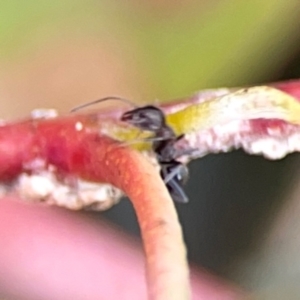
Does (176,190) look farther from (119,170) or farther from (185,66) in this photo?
(185,66)

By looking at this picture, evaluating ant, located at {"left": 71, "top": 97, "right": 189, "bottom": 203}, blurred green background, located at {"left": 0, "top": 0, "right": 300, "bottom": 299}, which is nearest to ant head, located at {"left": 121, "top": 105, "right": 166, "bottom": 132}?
ant, located at {"left": 71, "top": 97, "right": 189, "bottom": 203}

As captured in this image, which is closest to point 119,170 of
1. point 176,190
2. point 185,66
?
point 176,190

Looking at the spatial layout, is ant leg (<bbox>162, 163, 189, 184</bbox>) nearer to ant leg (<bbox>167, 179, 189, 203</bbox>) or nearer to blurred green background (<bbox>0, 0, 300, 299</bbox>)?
ant leg (<bbox>167, 179, 189, 203</bbox>)

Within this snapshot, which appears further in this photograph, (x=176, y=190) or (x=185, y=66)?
(x=185, y=66)

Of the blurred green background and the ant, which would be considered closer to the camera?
the ant

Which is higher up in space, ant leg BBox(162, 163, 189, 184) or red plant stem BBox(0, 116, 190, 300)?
red plant stem BBox(0, 116, 190, 300)
